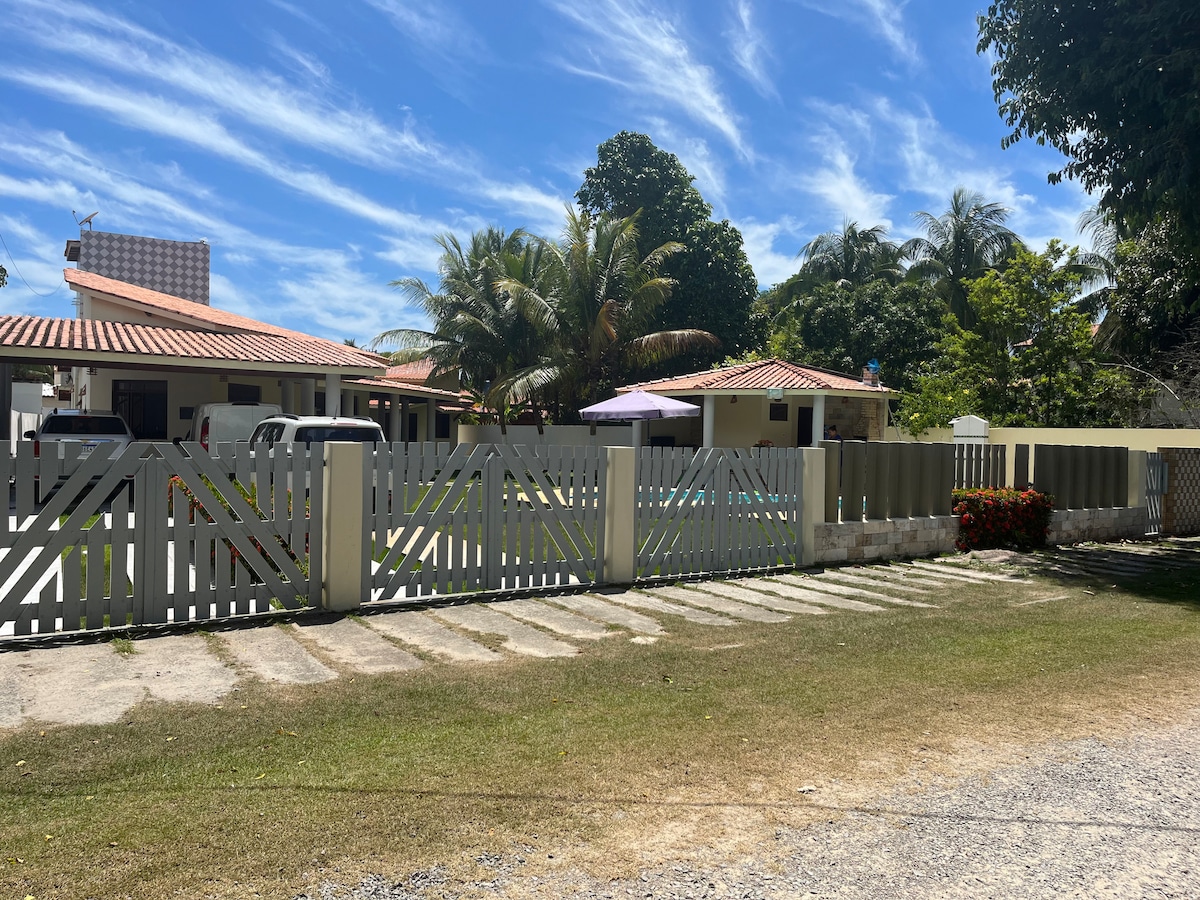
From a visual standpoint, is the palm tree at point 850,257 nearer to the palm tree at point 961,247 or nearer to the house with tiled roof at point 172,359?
the palm tree at point 961,247

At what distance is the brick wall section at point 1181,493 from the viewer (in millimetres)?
16125

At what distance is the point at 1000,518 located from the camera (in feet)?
42.8

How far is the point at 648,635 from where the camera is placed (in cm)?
732

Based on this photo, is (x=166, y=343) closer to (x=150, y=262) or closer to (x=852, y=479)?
(x=852, y=479)

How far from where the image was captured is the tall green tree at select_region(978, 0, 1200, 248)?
1195 centimetres

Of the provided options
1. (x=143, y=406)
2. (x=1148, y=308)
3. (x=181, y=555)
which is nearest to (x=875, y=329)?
(x=1148, y=308)

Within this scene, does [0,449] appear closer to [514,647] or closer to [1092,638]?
[514,647]

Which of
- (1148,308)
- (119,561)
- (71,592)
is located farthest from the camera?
(1148,308)

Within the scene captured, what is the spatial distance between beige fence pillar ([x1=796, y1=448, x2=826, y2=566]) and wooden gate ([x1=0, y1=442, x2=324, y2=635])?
5.74 metres

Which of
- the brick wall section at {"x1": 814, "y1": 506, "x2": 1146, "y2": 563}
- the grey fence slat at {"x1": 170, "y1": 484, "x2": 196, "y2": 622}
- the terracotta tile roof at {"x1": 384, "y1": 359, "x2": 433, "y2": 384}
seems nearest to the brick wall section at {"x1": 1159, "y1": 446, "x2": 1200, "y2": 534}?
the brick wall section at {"x1": 814, "y1": 506, "x2": 1146, "y2": 563}

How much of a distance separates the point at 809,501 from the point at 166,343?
1380 cm

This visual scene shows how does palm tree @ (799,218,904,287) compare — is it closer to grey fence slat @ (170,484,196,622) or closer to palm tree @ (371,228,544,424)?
palm tree @ (371,228,544,424)

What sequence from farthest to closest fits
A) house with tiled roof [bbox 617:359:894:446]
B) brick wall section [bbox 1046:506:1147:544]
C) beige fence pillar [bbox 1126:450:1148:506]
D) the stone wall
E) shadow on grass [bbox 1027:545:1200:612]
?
A: house with tiled roof [bbox 617:359:894:446], beige fence pillar [bbox 1126:450:1148:506], brick wall section [bbox 1046:506:1147:544], the stone wall, shadow on grass [bbox 1027:545:1200:612]

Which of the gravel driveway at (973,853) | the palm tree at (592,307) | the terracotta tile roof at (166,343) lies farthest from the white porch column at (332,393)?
the gravel driveway at (973,853)
